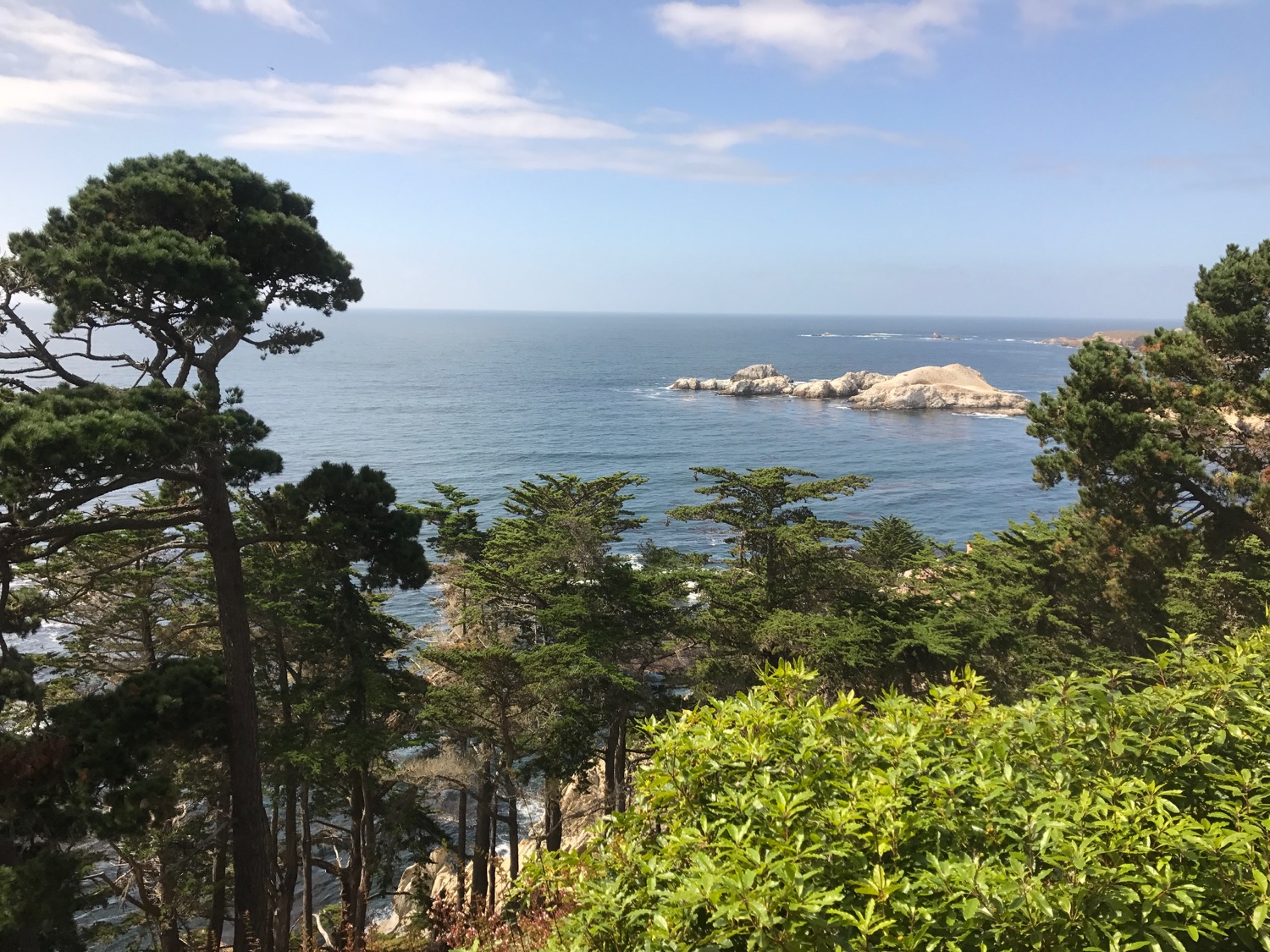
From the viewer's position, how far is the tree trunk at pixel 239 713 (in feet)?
29.7

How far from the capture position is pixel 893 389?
94562 millimetres

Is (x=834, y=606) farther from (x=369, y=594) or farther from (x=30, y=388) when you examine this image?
(x=30, y=388)

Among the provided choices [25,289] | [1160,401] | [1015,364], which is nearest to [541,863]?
[25,289]

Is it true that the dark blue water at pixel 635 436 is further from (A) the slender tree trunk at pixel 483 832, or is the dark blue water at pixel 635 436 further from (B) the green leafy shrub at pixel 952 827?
(B) the green leafy shrub at pixel 952 827

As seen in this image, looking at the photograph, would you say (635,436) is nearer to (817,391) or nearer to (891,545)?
(817,391)

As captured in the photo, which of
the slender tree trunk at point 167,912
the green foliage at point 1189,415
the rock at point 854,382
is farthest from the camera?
the rock at point 854,382

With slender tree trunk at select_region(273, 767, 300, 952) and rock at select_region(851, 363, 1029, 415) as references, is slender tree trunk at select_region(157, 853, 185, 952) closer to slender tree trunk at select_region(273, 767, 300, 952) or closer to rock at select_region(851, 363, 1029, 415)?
slender tree trunk at select_region(273, 767, 300, 952)

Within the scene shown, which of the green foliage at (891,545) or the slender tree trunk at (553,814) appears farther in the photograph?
the green foliage at (891,545)

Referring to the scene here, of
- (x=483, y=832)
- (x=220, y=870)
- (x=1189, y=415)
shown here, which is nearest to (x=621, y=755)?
(x=483, y=832)

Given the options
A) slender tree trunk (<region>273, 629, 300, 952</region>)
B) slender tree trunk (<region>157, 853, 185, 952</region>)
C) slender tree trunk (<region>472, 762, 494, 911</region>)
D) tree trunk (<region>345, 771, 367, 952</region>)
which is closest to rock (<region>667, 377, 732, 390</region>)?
slender tree trunk (<region>472, 762, 494, 911</region>)

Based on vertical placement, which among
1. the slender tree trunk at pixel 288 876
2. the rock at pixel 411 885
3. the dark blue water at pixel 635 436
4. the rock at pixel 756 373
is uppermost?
the rock at pixel 756 373

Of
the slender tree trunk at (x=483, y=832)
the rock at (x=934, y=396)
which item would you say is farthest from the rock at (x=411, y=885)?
the rock at (x=934, y=396)

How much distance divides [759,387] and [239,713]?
97465 millimetres

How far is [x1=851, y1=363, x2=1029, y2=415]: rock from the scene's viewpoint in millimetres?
91125
